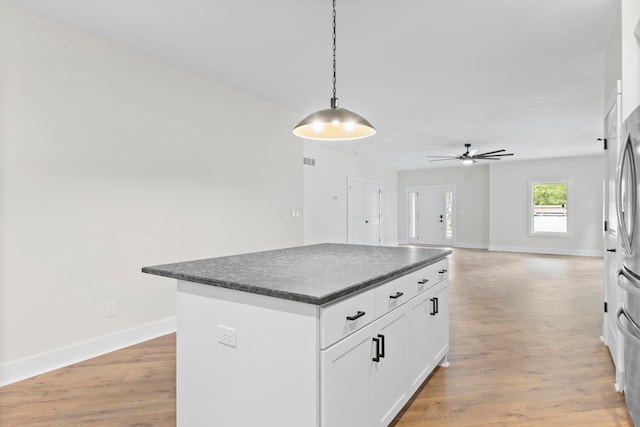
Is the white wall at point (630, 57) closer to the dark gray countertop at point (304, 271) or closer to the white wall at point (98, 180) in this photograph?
the dark gray countertop at point (304, 271)

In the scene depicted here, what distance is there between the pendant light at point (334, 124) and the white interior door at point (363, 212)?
5.61 meters

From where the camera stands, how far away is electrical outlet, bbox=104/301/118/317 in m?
3.02

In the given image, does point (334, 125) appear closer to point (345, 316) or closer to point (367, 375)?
point (345, 316)

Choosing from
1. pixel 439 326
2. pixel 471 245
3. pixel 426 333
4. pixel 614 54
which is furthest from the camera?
pixel 471 245

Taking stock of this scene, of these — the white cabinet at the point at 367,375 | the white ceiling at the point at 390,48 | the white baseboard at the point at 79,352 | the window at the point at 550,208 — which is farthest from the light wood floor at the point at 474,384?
the window at the point at 550,208

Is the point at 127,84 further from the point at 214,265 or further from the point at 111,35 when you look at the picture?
the point at 214,265

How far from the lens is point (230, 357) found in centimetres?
158

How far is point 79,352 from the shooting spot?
2832mm

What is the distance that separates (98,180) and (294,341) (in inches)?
97.8

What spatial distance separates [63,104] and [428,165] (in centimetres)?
939

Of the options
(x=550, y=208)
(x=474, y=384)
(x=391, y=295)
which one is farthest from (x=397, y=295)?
(x=550, y=208)

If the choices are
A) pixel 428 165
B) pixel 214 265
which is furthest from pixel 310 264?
pixel 428 165

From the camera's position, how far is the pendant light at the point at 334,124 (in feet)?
6.52

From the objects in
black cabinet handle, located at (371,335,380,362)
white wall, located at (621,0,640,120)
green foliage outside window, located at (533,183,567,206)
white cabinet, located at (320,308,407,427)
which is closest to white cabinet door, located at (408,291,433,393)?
white cabinet, located at (320,308,407,427)
